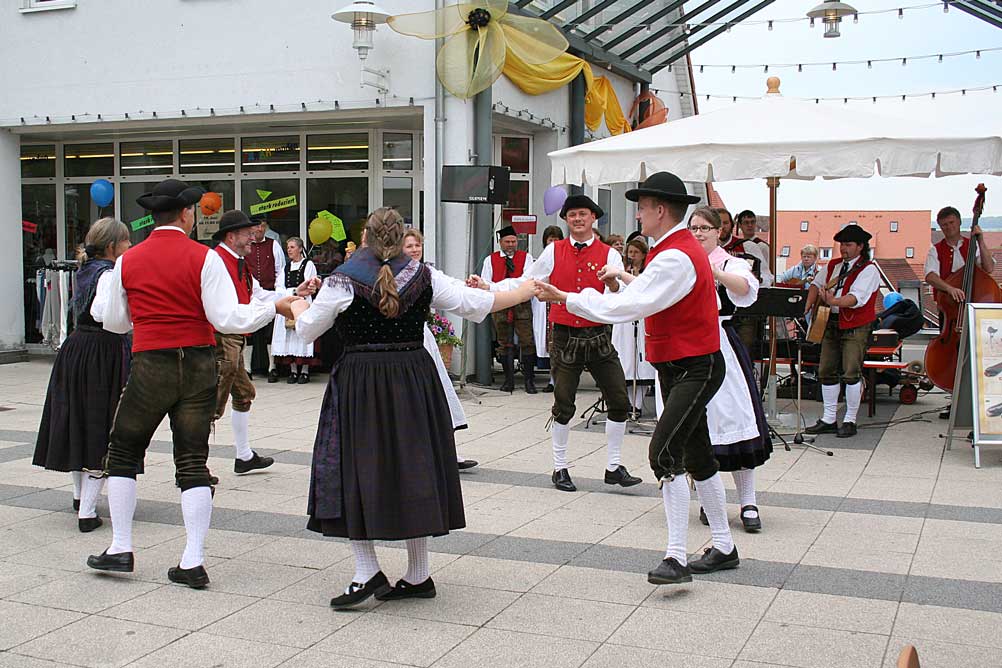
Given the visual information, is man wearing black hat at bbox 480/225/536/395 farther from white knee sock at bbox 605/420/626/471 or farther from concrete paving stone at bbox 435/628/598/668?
concrete paving stone at bbox 435/628/598/668

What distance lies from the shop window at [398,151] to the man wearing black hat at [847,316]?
651 centimetres

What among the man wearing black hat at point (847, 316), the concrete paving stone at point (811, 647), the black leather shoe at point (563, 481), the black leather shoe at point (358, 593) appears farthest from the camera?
the man wearing black hat at point (847, 316)

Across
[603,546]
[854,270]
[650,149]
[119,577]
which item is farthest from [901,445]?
[119,577]

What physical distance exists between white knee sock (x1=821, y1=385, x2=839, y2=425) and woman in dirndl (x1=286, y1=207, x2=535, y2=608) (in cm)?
542

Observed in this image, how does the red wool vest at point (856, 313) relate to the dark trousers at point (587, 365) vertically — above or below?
above

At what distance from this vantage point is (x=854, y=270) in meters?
9.13

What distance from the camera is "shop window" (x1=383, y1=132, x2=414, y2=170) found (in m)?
14.3

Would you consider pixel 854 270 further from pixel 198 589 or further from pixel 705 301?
pixel 198 589

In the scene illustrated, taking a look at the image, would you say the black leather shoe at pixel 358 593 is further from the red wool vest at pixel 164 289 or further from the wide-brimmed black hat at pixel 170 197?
the wide-brimmed black hat at pixel 170 197

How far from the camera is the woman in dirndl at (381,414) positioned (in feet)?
14.7

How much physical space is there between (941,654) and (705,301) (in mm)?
1764

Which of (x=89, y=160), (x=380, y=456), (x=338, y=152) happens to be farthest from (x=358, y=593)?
(x=89, y=160)

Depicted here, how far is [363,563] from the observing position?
468cm

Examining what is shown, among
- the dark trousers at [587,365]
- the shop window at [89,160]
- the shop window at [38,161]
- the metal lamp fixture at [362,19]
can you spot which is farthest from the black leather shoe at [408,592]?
the shop window at [38,161]
